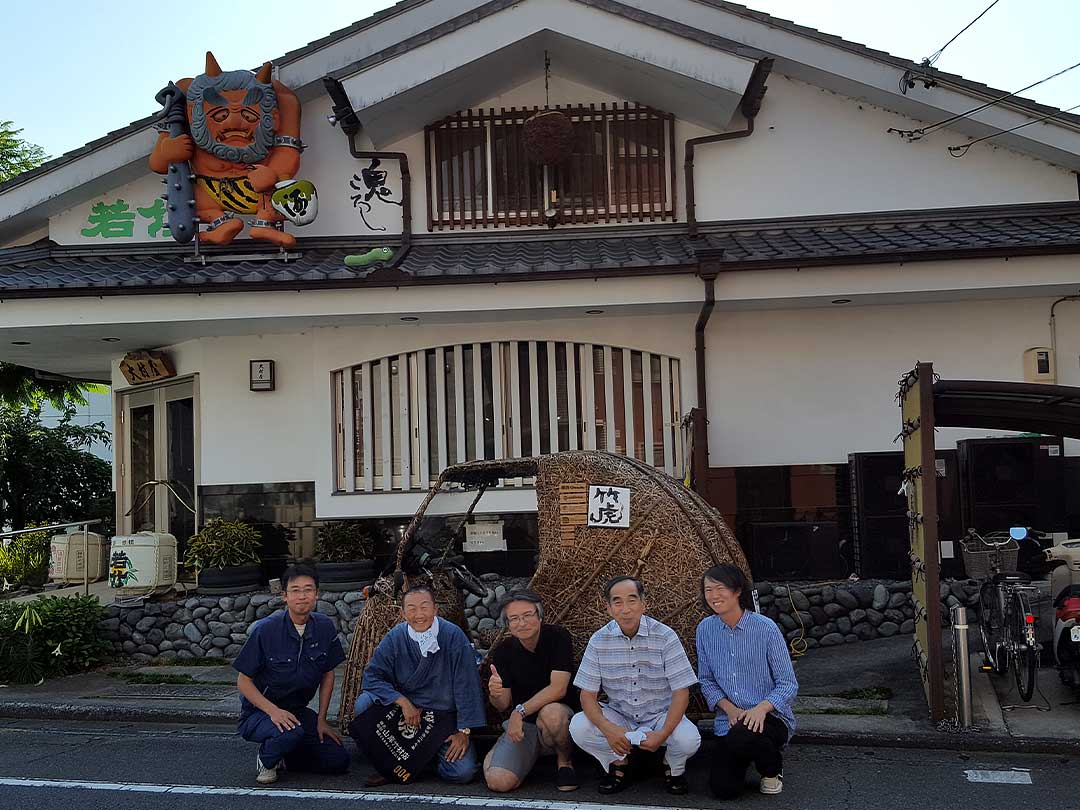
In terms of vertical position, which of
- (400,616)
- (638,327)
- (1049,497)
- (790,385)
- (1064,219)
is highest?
(1064,219)

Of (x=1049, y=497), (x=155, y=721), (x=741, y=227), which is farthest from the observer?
(x=741, y=227)

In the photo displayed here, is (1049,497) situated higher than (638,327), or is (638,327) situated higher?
(638,327)

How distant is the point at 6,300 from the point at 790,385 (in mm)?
8583

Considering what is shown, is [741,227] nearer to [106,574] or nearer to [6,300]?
[6,300]

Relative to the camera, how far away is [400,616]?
7.08 metres

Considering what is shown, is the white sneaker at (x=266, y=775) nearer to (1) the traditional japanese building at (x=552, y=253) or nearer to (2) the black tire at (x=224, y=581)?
(2) the black tire at (x=224, y=581)

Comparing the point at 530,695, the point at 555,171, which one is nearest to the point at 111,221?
the point at 555,171

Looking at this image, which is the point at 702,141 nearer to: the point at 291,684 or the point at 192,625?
the point at 192,625

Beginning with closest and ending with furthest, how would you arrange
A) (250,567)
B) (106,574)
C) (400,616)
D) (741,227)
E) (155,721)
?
(400,616)
(155,721)
(250,567)
(741,227)
(106,574)

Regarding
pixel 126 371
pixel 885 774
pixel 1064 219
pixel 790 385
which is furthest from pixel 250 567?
pixel 1064 219

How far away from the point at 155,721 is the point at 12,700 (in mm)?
1576

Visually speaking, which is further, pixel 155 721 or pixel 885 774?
pixel 155 721

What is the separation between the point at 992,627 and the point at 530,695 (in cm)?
434

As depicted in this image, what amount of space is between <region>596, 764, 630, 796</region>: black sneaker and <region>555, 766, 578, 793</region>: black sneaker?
175mm
